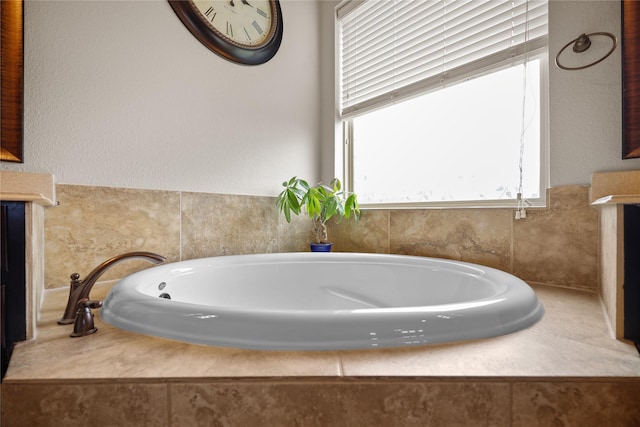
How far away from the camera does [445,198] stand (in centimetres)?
144

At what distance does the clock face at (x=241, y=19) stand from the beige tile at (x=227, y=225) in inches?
32.7

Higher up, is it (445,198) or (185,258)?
(445,198)

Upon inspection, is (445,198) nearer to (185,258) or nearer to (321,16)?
(185,258)

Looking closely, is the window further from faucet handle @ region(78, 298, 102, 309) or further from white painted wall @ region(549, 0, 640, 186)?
faucet handle @ region(78, 298, 102, 309)

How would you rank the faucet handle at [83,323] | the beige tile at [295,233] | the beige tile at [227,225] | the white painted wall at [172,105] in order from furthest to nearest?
the beige tile at [295,233]
the beige tile at [227,225]
the white painted wall at [172,105]
the faucet handle at [83,323]

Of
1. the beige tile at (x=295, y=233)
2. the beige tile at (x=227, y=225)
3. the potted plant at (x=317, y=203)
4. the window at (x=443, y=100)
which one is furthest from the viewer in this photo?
the beige tile at (x=295, y=233)

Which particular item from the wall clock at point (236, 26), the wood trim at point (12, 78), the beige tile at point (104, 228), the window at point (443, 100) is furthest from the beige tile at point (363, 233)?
the wood trim at point (12, 78)

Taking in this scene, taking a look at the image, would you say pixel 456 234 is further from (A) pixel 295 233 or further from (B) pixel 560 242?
(A) pixel 295 233

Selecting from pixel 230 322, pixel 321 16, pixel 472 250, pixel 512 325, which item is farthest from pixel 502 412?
pixel 321 16

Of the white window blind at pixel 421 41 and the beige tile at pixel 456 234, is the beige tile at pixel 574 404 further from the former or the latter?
the white window blind at pixel 421 41

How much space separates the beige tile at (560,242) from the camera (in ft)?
3.27

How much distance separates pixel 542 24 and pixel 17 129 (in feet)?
6.20

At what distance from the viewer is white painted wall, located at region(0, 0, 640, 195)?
3.25 feet

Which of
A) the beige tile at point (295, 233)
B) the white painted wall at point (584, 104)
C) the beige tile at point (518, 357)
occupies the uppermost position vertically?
the white painted wall at point (584, 104)
